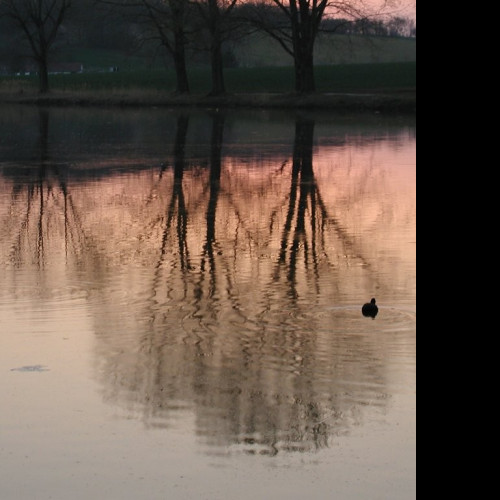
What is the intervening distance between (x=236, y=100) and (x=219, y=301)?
44.6 meters

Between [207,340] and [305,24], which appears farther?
[305,24]

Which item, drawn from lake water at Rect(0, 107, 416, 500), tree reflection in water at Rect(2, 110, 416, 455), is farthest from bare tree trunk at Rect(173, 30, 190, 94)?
tree reflection in water at Rect(2, 110, 416, 455)

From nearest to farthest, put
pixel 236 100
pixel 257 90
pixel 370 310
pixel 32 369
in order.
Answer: pixel 32 369, pixel 370 310, pixel 236 100, pixel 257 90

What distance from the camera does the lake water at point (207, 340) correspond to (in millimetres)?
6305

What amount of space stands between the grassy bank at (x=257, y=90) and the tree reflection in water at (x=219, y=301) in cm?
3071

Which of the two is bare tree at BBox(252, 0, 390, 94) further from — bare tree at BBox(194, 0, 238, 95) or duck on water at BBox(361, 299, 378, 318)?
duck on water at BBox(361, 299, 378, 318)

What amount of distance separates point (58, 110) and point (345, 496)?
167 ft

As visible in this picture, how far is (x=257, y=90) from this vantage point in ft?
223

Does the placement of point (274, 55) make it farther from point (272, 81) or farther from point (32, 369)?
point (32, 369)

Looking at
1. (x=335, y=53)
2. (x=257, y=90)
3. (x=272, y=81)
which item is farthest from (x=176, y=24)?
(x=335, y=53)

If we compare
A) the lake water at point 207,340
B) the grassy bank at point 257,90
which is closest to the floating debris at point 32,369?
the lake water at point 207,340

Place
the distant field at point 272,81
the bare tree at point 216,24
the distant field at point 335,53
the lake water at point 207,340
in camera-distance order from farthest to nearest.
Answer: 1. the distant field at point 335,53
2. the distant field at point 272,81
3. the bare tree at point 216,24
4. the lake water at point 207,340

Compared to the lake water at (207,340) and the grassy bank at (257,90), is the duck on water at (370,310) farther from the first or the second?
the grassy bank at (257,90)
